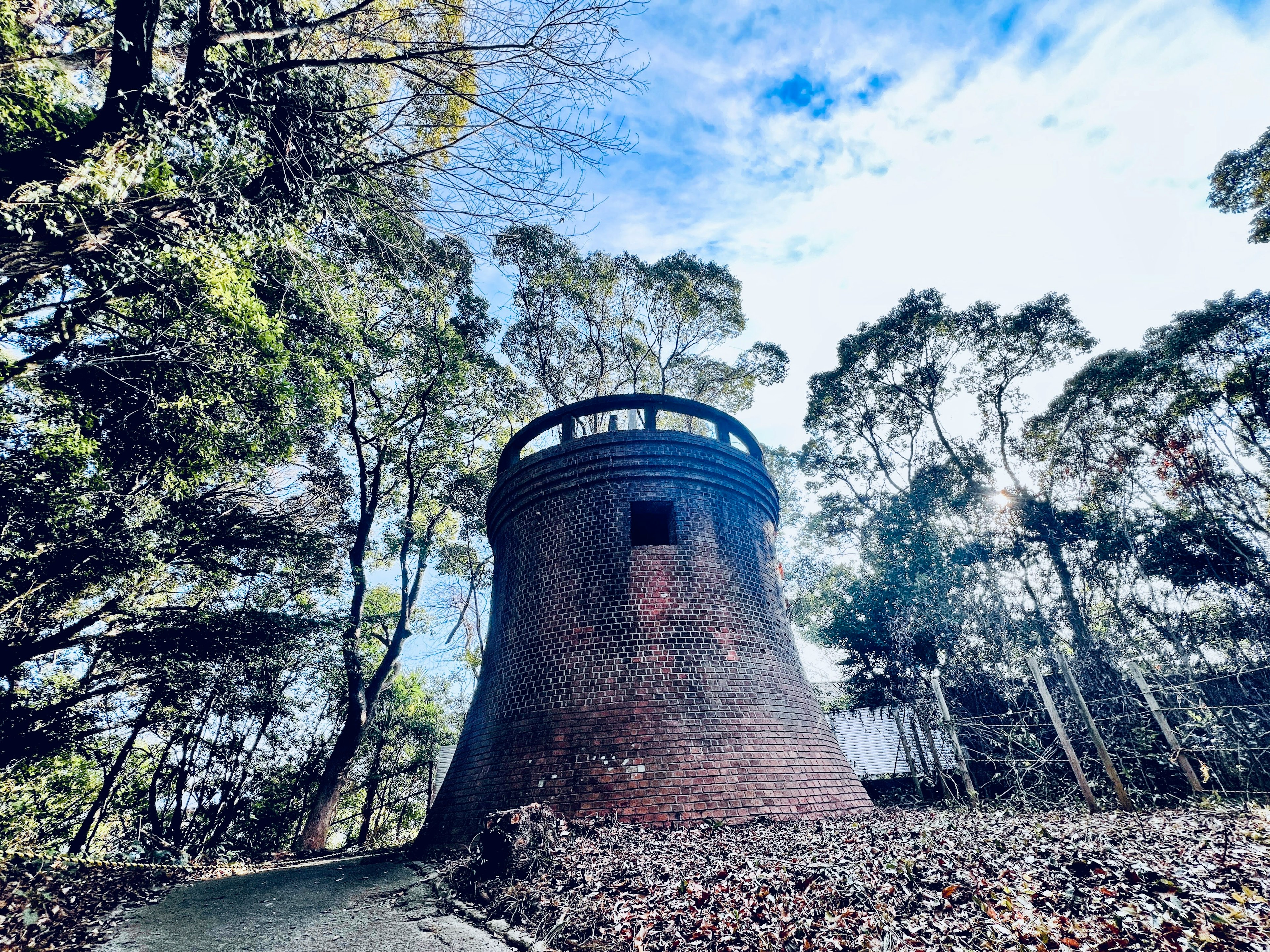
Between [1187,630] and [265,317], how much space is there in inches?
798

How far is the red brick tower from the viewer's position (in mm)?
6109

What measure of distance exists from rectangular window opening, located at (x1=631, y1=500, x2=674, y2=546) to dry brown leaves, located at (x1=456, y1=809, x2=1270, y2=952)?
160 inches

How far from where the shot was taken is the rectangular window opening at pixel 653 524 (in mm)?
8156

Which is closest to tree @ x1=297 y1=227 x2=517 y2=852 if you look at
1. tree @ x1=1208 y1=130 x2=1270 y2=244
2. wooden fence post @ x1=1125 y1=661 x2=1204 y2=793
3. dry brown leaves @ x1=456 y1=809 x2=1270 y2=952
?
dry brown leaves @ x1=456 y1=809 x2=1270 y2=952

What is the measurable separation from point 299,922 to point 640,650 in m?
4.08

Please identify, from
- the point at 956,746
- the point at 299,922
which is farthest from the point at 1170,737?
the point at 299,922

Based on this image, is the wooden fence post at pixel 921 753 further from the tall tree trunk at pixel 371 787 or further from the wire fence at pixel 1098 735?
the tall tree trunk at pixel 371 787

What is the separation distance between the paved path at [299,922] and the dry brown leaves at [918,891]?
0.56 meters

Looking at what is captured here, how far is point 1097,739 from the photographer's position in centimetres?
614

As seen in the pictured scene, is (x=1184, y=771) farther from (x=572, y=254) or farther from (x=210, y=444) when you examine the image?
(x=572, y=254)

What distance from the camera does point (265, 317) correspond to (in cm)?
650

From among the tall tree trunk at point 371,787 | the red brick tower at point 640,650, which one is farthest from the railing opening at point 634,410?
the tall tree trunk at point 371,787

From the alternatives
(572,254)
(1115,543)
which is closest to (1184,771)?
(1115,543)

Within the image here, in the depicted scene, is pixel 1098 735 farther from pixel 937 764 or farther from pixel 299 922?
pixel 299 922
